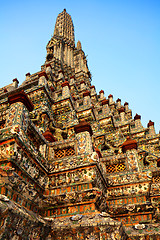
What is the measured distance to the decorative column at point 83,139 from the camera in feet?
20.9

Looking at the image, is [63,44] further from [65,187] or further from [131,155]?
[65,187]

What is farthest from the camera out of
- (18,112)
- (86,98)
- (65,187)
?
(86,98)

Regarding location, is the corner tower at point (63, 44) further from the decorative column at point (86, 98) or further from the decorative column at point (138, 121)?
the decorative column at point (86, 98)

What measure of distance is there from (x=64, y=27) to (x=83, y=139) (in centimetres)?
3942

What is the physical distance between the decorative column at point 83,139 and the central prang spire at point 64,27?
33.4 meters

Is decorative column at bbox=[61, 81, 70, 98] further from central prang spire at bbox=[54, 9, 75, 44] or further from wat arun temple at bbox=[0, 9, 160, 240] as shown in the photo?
central prang spire at bbox=[54, 9, 75, 44]

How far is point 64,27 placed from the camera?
136 feet

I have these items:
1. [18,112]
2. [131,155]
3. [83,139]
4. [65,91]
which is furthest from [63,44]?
[18,112]

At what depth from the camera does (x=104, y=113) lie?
18406 mm

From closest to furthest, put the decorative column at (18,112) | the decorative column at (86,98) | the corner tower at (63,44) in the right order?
1. the decorative column at (18,112)
2. the decorative column at (86,98)
3. the corner tower at (63,44)

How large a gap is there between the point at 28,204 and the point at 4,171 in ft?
3.73

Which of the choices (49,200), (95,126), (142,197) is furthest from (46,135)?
(95,126)

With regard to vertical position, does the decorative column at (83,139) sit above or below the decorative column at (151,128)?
below

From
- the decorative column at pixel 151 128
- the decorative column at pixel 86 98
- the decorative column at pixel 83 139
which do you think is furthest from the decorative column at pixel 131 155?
the decorative column at pixel 151 128
